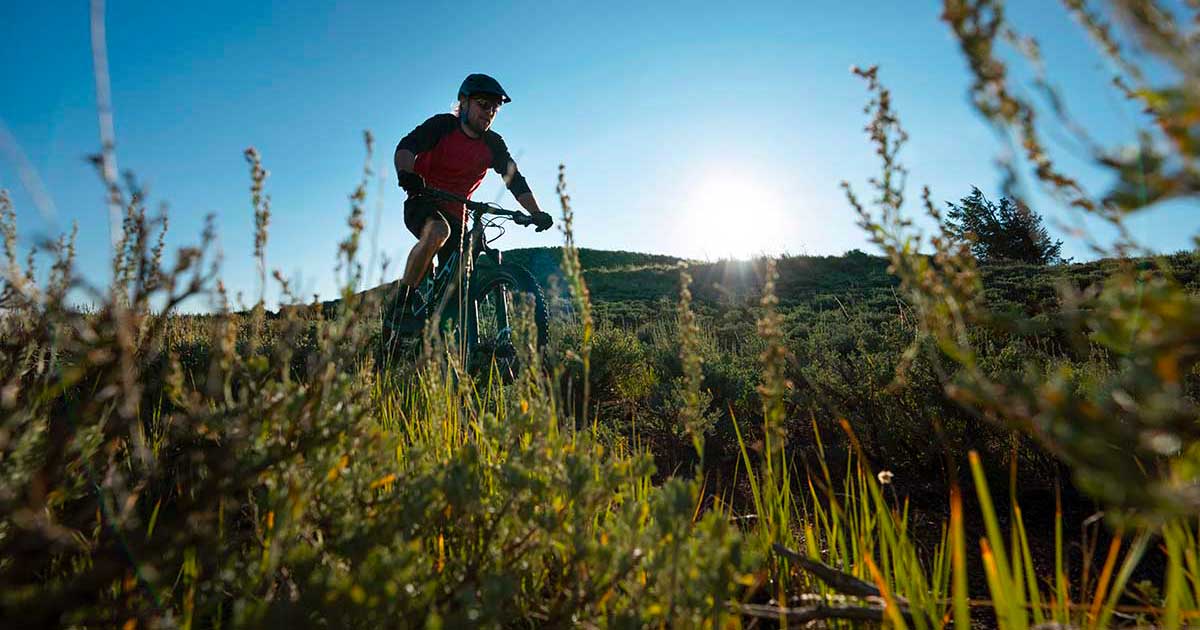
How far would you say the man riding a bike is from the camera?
19.3 ft

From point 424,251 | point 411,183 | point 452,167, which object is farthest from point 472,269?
point 452,167

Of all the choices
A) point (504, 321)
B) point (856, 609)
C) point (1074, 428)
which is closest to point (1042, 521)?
point (856, 609)

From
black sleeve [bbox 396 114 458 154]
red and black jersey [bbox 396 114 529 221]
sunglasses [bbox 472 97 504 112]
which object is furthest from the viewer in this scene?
sunglasses [bbox 472 97 504 112]

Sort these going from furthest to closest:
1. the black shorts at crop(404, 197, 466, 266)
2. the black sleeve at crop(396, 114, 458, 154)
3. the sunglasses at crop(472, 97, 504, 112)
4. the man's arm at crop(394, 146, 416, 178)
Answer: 1. the sunglasses at crop(472, 97, 504, 112)
2. the black sleeve at crop(396, 114, 458, 154)
3. the black shorts at crop(404, 197, 466, 266)
4. the man's arm at crop(394, 146, 416, 178)

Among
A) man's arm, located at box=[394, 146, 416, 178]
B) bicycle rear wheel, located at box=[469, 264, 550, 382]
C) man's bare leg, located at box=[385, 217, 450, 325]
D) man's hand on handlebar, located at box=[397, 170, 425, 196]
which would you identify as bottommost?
bicycle rear wheel, located at box=[469, 264, 550, 382]

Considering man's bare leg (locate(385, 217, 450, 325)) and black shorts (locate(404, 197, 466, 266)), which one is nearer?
man's bare leg (locate(385, 217, 450, 325))

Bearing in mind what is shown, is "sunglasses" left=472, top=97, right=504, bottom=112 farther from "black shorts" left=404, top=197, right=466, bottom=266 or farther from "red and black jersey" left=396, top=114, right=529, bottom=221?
"black shorts" left=404, top=197, right=466, bottom=266

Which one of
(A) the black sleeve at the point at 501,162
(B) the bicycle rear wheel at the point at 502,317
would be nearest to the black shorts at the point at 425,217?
(B) the bicycle rear wheel at the point at 502,317

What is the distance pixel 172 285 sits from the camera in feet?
4.13

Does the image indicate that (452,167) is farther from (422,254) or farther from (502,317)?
(502,317)

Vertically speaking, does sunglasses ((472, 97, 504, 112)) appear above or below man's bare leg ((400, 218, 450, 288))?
above

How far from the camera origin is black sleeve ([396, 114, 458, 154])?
5961mm

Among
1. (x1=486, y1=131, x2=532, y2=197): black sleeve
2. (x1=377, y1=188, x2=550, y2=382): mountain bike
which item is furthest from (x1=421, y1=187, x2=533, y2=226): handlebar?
(x1=486, y1=131, x2=532, y2=197): black sleeve

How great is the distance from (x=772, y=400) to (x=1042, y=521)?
84.5 inches
